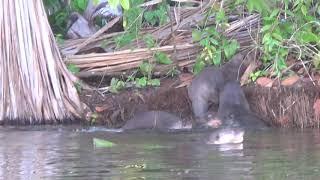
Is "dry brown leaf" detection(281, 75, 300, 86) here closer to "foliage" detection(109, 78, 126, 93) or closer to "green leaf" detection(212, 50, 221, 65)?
"green leaf" detection(212, 50, 221, 65)

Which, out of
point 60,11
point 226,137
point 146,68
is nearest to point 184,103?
point 146,68

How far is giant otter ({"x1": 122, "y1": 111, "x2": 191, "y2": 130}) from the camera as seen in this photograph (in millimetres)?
10016

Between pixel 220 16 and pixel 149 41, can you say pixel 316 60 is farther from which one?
pixel 149 41

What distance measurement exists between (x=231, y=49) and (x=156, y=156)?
401 cm

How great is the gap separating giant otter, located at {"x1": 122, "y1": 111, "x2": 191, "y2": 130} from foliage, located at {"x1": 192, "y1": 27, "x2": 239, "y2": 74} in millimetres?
1289

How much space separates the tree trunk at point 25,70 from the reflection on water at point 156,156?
0.63 m

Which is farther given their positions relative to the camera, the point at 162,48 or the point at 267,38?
the point at 162,48

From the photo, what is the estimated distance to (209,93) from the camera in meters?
10.5

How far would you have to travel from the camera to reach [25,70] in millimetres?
10555

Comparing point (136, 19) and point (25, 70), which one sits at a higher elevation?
point (136, 19)

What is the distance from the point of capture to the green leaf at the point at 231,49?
11242 mm

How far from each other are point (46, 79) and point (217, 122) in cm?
228

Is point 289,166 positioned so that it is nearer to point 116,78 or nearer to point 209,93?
point 209,93

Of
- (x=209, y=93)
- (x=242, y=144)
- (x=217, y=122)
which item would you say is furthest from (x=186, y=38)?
(x=242, y=144)
